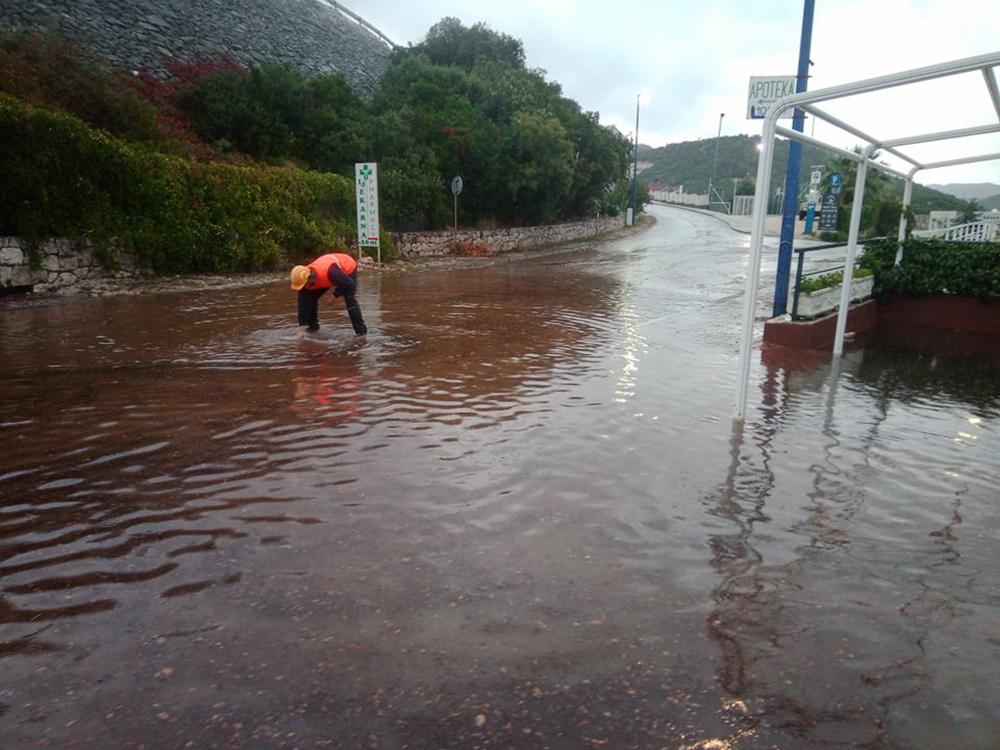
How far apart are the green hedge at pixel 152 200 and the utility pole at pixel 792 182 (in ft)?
41.0

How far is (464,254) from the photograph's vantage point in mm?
24938

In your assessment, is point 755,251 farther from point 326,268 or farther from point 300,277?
point 300,277

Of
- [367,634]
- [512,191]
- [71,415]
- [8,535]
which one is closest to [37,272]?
[71,415]

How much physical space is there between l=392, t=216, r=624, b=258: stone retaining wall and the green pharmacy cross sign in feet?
10.0

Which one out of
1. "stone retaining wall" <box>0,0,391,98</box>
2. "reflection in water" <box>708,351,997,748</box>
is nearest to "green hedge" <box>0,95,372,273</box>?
"stone retaining wall" <box>0,0,391,98</box>

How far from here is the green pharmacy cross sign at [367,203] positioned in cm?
1861

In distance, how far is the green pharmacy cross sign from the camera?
18609 mm

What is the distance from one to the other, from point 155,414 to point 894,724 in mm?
5661

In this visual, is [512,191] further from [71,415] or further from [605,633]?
[605,633]

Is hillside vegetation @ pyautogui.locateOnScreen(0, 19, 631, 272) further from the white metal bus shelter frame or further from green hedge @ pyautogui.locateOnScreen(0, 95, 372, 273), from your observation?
the white metal bus shelter frame

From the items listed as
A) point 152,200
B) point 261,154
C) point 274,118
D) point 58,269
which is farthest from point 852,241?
point 274,118

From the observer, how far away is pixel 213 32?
96.5 feet

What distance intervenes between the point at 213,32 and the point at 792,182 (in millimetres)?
29044

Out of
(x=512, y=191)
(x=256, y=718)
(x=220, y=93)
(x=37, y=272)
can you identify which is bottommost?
(x=256, y=718)
